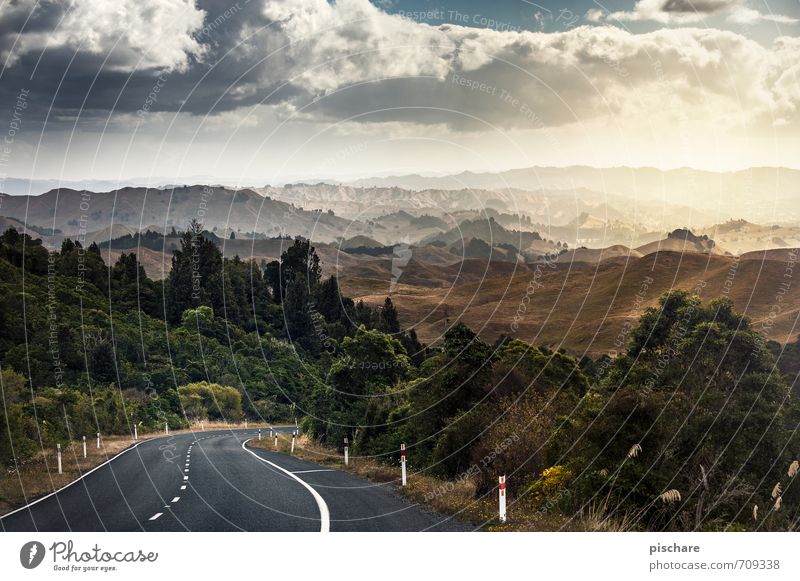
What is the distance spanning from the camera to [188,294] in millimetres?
127062

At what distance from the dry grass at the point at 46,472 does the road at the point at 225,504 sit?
0.81 m

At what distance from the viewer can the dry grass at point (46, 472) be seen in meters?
27.7

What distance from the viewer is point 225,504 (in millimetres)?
24562

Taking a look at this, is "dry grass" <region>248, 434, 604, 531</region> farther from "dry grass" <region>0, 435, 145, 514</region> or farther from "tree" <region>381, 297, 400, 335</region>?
"tree" <region>381, 297, 400, 335</region>

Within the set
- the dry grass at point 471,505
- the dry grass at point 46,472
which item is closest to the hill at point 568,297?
the dry grass at point 46,472

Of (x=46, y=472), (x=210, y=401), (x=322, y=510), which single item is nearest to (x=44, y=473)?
(x=46, y=472)

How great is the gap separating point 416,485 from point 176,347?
269ft

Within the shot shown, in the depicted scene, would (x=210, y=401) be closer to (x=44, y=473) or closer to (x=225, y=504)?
(x=44, y=473)

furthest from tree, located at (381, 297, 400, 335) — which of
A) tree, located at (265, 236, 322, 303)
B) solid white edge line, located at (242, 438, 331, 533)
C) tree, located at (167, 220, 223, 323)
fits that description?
solid white edge line, located at (242, 438, 331, 533)

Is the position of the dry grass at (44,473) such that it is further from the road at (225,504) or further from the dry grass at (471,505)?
the dry grass at (471,505)

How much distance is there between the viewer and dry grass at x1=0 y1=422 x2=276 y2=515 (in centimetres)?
2775

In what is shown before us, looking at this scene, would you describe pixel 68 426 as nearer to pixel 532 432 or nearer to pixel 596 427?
pixel 532 432

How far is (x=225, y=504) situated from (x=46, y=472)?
1625cm
